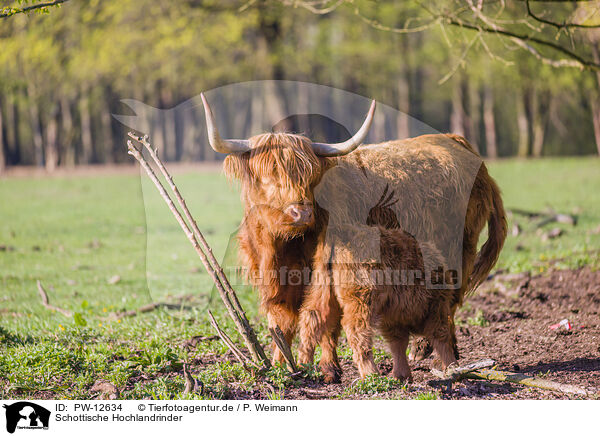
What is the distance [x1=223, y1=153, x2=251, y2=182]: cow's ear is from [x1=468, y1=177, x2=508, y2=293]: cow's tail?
2.35m

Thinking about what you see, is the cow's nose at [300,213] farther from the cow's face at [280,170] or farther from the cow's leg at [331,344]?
the cow's leg at [331,344]

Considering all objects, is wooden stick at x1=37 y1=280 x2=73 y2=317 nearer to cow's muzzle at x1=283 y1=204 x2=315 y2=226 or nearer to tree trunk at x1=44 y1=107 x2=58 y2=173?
cow's muzzle at x1=283 y1=204 x2=315 y2=226

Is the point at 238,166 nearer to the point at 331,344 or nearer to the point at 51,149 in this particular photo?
the point at 331,344

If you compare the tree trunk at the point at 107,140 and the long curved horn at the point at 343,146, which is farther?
the tree trunk at the point at 107,140

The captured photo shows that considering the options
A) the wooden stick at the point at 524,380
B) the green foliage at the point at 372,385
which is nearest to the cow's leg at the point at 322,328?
the green foliage at the point at 372,385

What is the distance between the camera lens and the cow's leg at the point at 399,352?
4402 millimetres

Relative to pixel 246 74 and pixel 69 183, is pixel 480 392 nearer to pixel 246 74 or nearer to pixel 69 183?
pixel 69 183

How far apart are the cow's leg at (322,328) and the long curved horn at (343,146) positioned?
912 mm

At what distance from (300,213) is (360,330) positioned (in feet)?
2.83

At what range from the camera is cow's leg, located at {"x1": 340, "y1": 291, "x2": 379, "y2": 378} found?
164 inches

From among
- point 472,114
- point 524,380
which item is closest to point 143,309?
point 524,380

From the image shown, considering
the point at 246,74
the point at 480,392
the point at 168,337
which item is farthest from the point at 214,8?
the point at 480,392

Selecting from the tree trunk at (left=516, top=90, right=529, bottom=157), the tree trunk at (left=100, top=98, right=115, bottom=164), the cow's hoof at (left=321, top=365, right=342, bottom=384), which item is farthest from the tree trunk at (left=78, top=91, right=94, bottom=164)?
the cow's hoof at (left=321, top=365, right=342, bottom=384)
